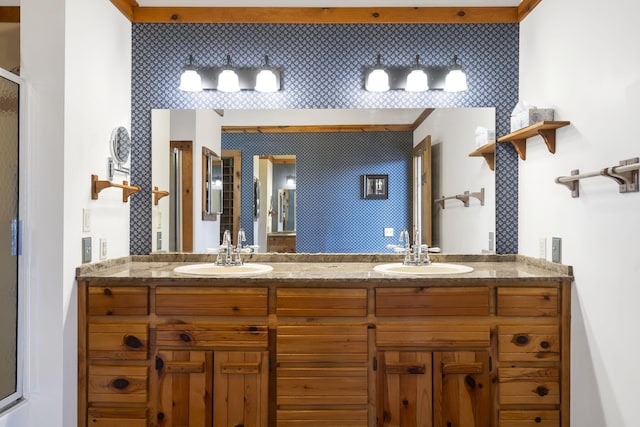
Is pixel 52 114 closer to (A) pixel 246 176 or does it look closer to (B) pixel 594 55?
(A) pixel 246 176

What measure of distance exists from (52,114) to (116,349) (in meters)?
1.06

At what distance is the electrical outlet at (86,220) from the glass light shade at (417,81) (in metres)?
1.81

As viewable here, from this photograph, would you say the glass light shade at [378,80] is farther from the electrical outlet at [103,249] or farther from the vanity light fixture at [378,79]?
the electrical outlet at [103,249]

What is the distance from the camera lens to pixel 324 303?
2.16 meters

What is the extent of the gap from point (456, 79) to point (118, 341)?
2206 mm

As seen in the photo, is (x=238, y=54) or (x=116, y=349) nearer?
(x=116, y=349)

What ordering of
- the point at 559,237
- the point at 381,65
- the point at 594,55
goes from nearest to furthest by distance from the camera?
the point at 594,55 < the point at 559,237 < the point at 381,65

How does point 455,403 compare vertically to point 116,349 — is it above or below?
below

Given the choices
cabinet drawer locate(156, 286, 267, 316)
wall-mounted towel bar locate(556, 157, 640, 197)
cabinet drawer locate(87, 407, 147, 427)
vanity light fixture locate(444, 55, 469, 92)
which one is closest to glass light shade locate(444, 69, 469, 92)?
vanity light fixture locate(444, 55, 469, 92)

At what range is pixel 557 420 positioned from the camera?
2178 millimetres

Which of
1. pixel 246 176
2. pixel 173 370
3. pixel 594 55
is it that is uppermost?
pixel 594 55

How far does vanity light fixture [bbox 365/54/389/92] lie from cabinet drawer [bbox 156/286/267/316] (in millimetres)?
1337

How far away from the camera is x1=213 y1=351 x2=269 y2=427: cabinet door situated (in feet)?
7.07

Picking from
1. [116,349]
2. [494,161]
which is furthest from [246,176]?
[494,161]
